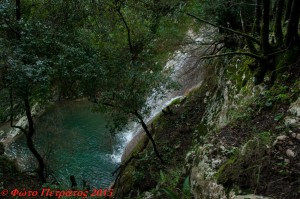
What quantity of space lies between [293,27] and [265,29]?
1.57ft

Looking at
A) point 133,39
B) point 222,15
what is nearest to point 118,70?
point 222,15

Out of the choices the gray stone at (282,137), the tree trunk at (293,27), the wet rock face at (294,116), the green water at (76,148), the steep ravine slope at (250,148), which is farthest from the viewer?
the green water at (76,148)

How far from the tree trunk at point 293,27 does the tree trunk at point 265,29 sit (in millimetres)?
342

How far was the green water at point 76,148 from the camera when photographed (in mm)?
11688

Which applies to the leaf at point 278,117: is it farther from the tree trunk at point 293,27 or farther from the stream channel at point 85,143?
the stream channel at point 85,143

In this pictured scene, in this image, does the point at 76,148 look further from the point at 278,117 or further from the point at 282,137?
the point at 282,137

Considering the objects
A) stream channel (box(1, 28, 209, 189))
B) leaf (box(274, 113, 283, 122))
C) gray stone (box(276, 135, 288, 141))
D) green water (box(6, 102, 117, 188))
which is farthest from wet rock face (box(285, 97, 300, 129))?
green water (box(6, 102, 117, 188))

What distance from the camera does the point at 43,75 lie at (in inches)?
255

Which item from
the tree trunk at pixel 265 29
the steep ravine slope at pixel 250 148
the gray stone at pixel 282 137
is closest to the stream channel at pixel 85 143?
the steep ravine slope at pixel 250 148

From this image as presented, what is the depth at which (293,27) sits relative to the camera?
16.3ft

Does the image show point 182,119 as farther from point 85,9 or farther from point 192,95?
point 85,9

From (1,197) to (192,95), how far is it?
308 inches

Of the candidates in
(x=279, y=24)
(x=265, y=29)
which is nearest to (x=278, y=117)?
(x=265, y=29)

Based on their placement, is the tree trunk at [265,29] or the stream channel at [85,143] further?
the stream channel at [85,143]
